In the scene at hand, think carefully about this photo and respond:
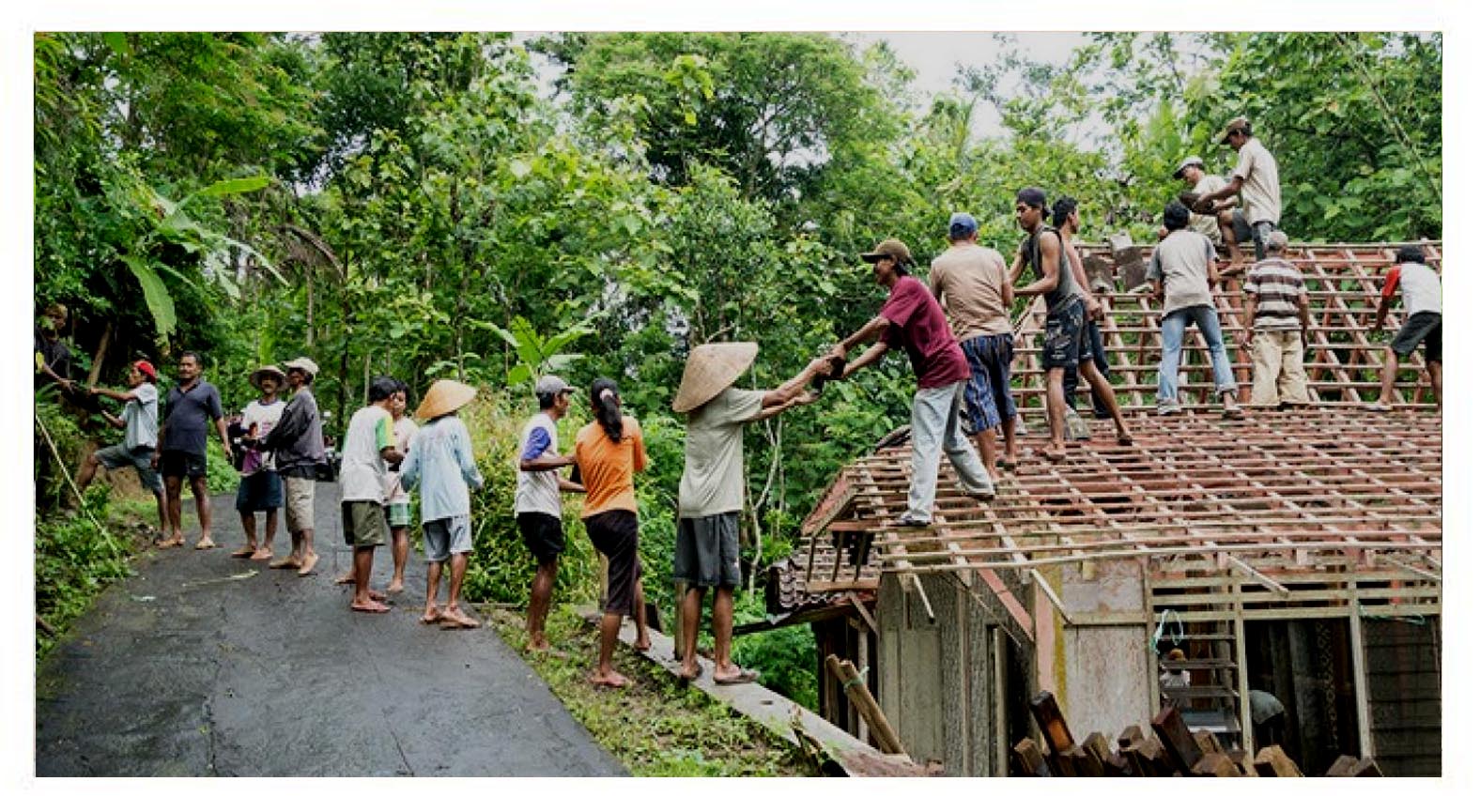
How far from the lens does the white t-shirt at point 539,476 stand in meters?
5.88

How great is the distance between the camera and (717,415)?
215 inches

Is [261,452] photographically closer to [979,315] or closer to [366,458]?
[366,458]

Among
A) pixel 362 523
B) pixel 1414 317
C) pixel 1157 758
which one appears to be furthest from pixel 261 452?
pixel 1414 317

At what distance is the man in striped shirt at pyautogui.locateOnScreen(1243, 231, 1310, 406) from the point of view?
25.4ft

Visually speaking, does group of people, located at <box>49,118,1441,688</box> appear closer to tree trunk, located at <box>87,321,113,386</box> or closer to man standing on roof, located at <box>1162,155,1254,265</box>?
man standing on roof, located at <box>1162,155,1254,265</box>

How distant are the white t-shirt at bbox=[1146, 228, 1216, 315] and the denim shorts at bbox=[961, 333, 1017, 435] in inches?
78.9

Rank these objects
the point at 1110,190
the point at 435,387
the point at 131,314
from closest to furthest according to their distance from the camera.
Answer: the point at 435,387
the point at 131,314
the point at 1110,190

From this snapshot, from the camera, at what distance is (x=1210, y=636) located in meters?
6.53

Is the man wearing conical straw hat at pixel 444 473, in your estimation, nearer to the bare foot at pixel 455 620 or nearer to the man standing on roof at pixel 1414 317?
the bare foot at pixel 455 620

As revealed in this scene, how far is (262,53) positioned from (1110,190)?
10639mm

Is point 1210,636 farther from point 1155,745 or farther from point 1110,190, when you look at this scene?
point 1110,190

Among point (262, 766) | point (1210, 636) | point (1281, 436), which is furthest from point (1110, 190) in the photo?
point (262, 766)

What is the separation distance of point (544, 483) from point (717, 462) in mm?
1125

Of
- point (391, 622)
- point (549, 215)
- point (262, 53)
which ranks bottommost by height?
point (391, 622)
